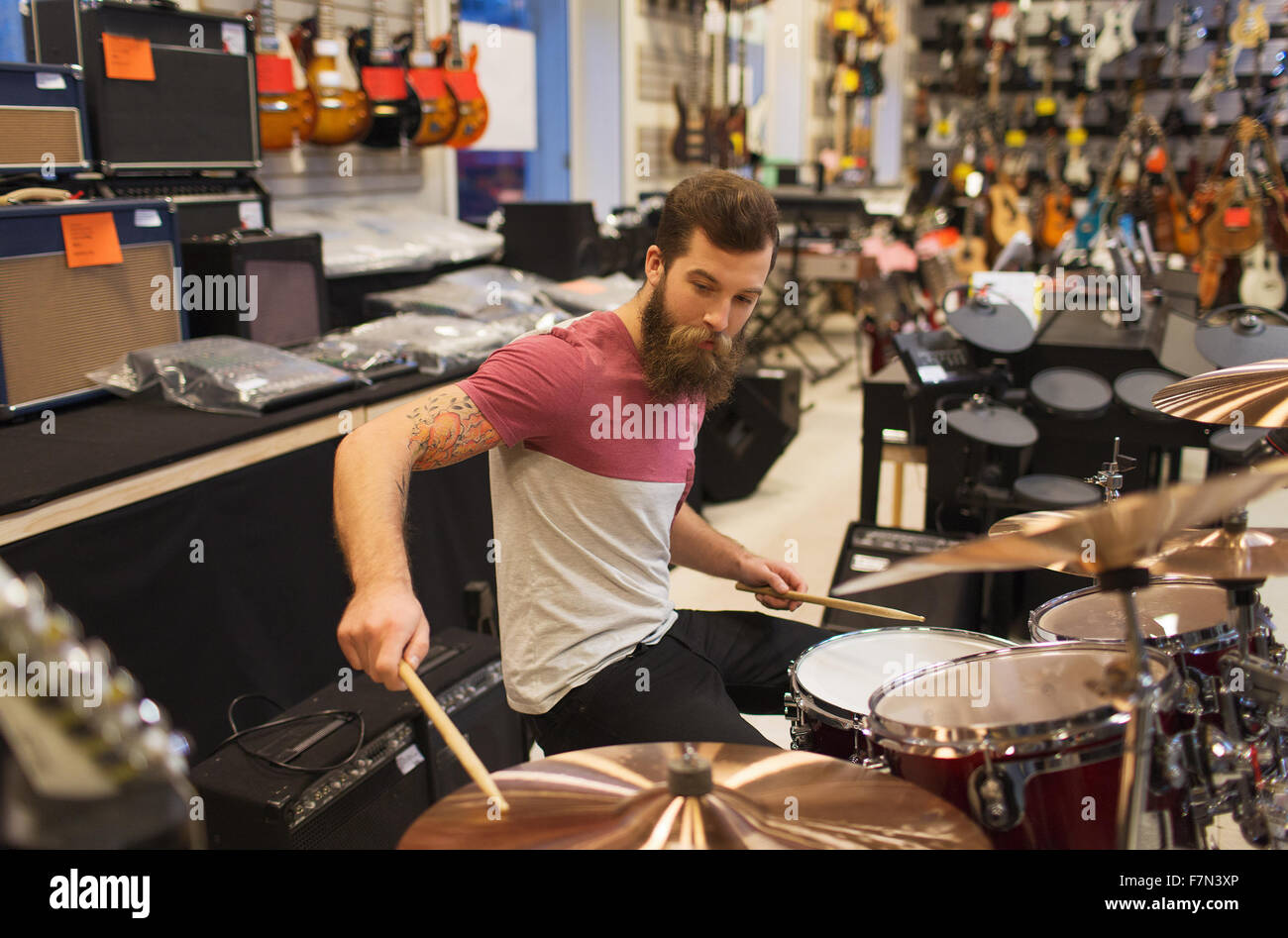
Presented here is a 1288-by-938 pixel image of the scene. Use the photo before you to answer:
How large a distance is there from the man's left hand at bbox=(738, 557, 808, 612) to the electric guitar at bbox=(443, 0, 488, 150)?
8.90 feet

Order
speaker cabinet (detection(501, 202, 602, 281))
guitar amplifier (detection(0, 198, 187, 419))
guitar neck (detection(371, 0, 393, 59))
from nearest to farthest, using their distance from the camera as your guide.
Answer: guitar amplifier (detection(0, 198, 187, 419)), guitar neck (detection(371, 0, 393, 59)), speaker cabinet (detection(501, 202, 602, 281))

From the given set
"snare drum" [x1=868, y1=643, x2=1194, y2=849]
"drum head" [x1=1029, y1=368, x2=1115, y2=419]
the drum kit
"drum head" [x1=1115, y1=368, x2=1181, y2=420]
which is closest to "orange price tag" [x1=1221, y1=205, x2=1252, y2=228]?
"drum head" [x1=1115, y1=368, x2=1181, y2=420]

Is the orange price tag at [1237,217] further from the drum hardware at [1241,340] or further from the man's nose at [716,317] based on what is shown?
the man's nose at [716,317]

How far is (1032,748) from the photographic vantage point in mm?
1085

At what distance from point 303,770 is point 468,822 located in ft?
2.74

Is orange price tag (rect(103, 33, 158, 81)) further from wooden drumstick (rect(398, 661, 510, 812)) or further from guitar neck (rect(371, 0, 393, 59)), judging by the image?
wooden drumstick (rect(398, 661, 510, 812))

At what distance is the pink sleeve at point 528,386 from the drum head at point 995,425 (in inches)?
59.9

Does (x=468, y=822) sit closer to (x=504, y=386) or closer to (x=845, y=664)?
(x=504, y=386)

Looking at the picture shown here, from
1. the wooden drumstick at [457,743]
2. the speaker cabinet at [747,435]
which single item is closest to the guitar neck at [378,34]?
the speaker cabinet at [747,435]

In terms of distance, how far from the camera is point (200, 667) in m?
2.12

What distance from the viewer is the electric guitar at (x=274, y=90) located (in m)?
3.10

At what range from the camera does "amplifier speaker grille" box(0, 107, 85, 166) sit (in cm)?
218

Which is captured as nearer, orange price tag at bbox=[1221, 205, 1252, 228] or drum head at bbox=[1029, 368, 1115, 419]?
drum head at bbox=[1029, 368, 1115, 419]
